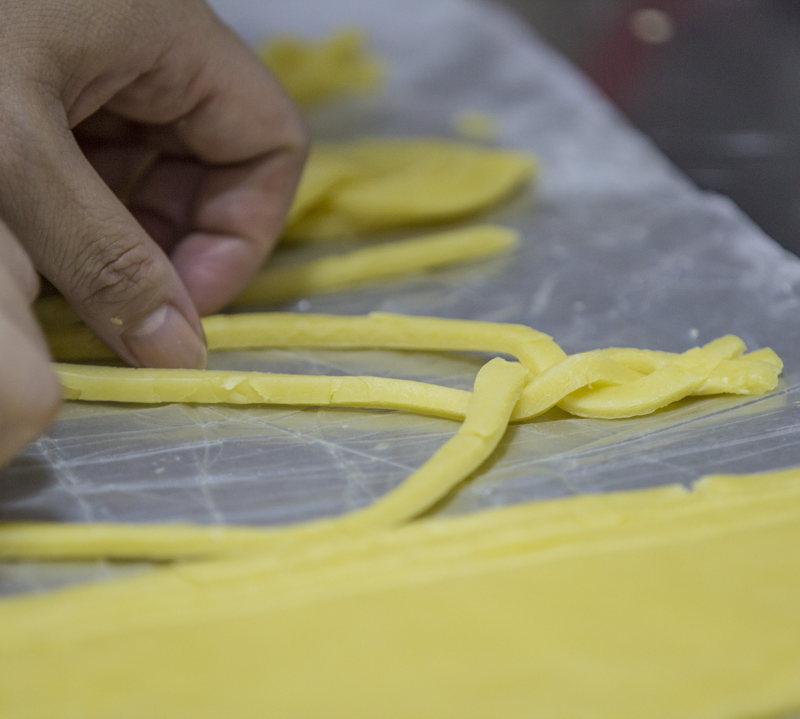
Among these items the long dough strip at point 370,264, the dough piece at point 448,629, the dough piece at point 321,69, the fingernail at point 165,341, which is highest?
the dough piece at point 321,69

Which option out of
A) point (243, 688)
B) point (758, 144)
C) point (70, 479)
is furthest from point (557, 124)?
point (243, 688)

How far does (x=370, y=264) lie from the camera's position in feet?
6.16

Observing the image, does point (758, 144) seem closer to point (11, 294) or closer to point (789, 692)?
point (789, 692)

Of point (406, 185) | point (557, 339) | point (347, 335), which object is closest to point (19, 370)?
point (347, 335)

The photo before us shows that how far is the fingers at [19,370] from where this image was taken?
0.99 metres

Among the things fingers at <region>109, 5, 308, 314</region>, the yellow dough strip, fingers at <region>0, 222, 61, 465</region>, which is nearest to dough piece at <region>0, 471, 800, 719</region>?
the yellow dough strip

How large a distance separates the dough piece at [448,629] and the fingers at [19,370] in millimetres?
212

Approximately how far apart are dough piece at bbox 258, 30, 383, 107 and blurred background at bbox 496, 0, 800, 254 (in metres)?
0.81

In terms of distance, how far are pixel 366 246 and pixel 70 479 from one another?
98cm

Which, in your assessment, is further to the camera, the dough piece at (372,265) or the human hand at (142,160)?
the dough piece at (372,265)

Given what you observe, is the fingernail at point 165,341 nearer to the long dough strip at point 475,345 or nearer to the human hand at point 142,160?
the human hand at point 142,160

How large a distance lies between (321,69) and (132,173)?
1.30 meters

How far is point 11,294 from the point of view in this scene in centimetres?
103

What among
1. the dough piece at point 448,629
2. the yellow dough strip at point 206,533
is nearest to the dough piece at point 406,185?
the yellow dough strip at point 206,533
